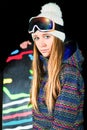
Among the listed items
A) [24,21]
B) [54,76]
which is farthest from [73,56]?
[24,21]

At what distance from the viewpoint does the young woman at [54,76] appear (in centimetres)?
264

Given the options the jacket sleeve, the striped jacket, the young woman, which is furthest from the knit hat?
the jacket sleeve

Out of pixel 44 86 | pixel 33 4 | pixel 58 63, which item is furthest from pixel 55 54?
pixel 33 4

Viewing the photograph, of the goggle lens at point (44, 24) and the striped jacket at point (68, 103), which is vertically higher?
the goggle lens at point (44, 24)

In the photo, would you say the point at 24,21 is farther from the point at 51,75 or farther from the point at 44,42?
the point at 51,75

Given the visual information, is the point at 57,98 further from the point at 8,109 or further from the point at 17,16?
the point at 17,16

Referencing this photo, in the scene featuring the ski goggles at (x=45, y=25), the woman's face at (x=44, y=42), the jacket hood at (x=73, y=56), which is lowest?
the jacket hood at (x=73, y=56)

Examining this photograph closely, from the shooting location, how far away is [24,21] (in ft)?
9.78

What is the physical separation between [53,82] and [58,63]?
0.45 feet

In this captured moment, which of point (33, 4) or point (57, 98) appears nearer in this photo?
point (57, 98)

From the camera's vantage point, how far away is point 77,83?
267cm

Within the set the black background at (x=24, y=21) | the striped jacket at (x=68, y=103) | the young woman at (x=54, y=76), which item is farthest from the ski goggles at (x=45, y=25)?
the striped jacket at (x=68, y=103)

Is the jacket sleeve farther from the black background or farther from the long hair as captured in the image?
the black background

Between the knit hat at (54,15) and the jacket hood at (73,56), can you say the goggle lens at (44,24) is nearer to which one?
the knit hat at (54,15)
